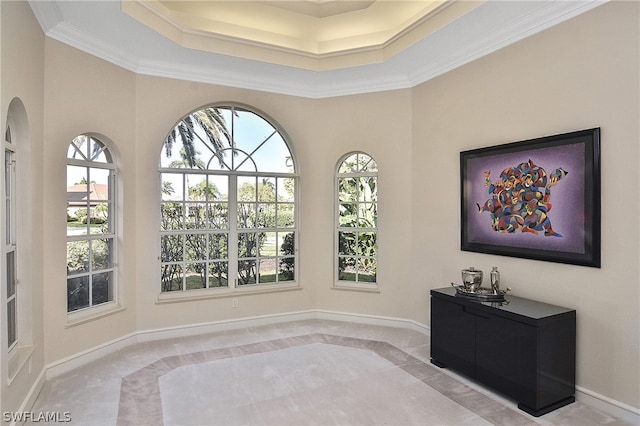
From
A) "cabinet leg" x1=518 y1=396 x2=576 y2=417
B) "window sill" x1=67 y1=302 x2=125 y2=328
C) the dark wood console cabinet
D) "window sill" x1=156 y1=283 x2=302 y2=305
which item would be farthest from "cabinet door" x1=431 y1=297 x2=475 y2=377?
"window sill" x1=67 y1=302 x2=125 y2=328

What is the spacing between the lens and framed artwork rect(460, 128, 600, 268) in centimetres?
301

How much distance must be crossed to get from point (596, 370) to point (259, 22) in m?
4.69

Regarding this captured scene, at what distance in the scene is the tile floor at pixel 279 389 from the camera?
9.37 feet

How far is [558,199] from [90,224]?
4.43 m

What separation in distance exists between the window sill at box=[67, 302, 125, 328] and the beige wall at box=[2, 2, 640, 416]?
64 mm

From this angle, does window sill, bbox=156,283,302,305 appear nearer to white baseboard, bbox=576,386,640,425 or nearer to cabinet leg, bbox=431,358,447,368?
cabinet leg, bbox=431,358,447,368

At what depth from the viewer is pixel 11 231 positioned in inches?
117

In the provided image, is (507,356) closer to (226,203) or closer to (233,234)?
(233,234)

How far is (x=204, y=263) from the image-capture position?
4895 millimetres

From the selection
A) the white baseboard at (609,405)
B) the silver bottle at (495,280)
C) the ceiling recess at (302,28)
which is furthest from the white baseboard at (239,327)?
the ceiling recess at (302,28)

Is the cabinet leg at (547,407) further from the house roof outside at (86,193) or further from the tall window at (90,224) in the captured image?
the house roof outside at (86,193)

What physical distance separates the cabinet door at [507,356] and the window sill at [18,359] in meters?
3.50

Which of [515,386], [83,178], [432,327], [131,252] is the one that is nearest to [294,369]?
[432,327]

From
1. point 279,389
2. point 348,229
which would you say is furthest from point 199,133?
point 279,389
